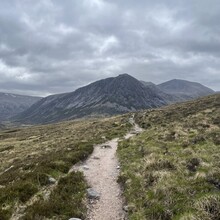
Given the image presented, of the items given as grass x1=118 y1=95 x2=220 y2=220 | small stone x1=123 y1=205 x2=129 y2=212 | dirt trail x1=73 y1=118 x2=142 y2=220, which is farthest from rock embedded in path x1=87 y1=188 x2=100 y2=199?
small stone x1=123 y1=205 x2=129 y2=212

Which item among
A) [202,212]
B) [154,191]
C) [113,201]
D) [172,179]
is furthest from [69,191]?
[202,212]

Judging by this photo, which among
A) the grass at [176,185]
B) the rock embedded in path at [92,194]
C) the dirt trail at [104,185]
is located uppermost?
the grass at [176,185]

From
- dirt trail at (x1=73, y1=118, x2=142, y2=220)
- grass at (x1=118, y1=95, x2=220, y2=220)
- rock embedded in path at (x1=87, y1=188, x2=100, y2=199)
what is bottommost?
dirt trail at (x1=73, y1=118, x2=142, y2=220)

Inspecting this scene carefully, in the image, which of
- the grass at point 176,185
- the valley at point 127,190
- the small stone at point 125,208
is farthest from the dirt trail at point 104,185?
the grass at point 176,185

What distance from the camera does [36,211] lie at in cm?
1193

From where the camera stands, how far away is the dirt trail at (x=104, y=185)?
Answer: 12416 millimetres

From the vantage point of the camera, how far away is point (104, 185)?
54.3ft

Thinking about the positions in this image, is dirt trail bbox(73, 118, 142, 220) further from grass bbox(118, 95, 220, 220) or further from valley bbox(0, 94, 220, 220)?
grass bbox(118, 95, 220, 220)

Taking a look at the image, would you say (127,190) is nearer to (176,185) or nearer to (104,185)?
(104,185)

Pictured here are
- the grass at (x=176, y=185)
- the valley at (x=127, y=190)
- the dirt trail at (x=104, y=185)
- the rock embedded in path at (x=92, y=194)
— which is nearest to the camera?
the grass at (x=176, y=185)

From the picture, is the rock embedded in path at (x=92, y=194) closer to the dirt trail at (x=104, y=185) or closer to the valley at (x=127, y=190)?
the valley at (x=127, y=190)

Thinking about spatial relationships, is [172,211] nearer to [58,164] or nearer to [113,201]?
[113,201]

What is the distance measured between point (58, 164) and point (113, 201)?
320 inches

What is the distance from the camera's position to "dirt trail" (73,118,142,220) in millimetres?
12416
